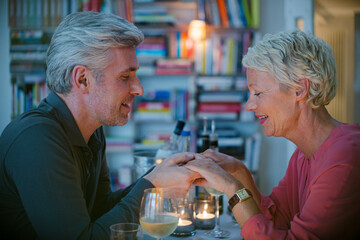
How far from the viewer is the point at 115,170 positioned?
13.1ft

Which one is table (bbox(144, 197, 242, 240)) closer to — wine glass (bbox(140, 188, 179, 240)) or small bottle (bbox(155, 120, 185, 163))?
wine glass (bbox(140, 188, 179, 240))

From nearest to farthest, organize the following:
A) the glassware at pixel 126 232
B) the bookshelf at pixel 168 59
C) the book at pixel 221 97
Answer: the glassware at pixel 126 232 < the bookshelf at pixel 168 59 < the book at pixel 221 97

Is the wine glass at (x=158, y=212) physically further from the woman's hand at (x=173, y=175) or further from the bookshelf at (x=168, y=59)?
the bookshelf at (x=168, y=59)

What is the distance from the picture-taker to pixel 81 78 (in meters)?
1.22

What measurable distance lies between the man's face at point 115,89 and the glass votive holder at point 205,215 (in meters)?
0.42

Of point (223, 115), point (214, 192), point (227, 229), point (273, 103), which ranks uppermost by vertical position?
point (273, 103)

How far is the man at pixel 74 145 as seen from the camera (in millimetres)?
950

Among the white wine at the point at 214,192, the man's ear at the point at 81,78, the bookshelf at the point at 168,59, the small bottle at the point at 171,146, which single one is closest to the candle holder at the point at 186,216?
the white wine at the point at 214,192

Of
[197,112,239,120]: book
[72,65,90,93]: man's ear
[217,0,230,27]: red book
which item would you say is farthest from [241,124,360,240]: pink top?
[217,0,230,27]: red book

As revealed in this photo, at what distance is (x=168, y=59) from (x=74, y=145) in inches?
101

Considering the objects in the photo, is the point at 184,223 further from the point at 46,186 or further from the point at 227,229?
the point at 46,186

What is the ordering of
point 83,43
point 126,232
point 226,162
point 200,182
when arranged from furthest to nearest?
1. point 226,162
2. point 200,182
3. point 83,43
4. point 126,232

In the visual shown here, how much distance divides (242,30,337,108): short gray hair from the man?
1.48 ft

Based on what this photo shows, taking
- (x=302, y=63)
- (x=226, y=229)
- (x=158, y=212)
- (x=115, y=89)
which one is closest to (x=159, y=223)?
(x=158, y=212)
